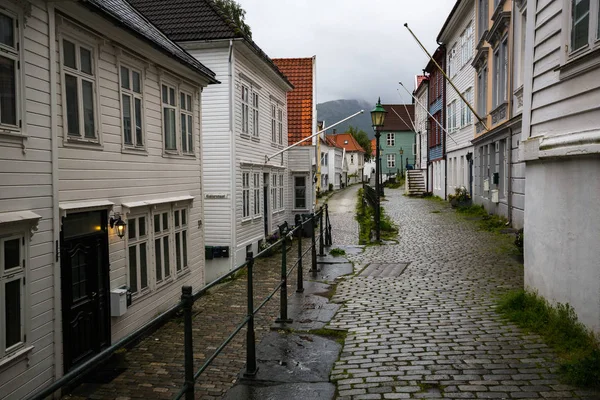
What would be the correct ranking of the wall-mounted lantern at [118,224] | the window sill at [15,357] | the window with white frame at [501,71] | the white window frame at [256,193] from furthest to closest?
the white window frame at [256,193]
the window with white frame at [501,71]
the wall-mounted lantern at [118,224]
the window sill at [15,357]

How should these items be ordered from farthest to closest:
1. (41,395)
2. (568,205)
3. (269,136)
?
(269,136), (568,205), (41,395)

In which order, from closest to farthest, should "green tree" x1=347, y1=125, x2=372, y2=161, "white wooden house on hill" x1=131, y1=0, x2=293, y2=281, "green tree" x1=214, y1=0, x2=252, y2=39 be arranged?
"white wooden house on hill" x1=131, y1=0, x2=293, y2=281, "green tree" x1=214, y1=0, x2=252, y2=39, "green tree" x1=347, y1=125, x2=372, y2=161

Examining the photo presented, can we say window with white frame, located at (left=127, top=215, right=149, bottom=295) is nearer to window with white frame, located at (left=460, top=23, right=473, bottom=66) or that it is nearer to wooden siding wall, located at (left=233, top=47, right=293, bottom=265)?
wooden siding wall, located at (left=233, top=47, right=293, bottom=265)

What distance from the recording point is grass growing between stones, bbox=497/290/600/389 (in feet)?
14.5

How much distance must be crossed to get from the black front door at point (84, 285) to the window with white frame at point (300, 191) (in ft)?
56.5

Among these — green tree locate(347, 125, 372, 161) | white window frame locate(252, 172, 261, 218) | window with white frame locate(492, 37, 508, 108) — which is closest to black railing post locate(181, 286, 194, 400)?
white window frame locate(252, 172, 261, 218)

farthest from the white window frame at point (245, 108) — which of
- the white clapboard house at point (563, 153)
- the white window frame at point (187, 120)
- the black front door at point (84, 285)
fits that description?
the white clapboard house at point (563, 153)

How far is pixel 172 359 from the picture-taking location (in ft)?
26.1

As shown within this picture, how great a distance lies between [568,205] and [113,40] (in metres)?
7.44

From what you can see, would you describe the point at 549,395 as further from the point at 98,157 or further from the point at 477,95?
the point at 477,95

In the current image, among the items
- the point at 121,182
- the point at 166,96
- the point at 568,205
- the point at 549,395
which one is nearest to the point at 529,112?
the point at 568,205

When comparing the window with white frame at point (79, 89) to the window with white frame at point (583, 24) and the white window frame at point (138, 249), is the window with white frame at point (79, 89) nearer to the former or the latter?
the white window frame at point (138, 249)

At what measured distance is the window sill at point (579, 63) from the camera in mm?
5277

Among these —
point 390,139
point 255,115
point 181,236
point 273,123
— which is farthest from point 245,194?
point 390,139
